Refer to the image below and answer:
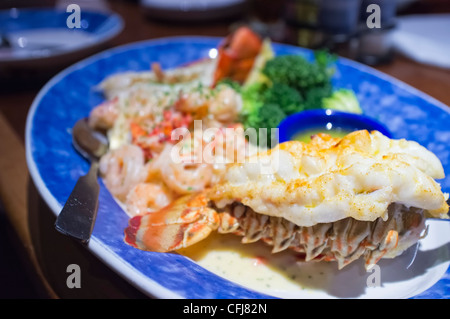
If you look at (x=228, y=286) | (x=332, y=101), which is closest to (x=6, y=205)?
(x=228, y=286)

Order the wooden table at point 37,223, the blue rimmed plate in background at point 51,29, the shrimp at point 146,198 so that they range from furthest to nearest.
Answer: the blue rimmed plate in background at point 51,29 < the shrimp at point 146,198 < the wooden table at point 37,223

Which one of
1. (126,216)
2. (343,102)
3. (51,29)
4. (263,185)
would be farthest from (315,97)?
(51,29)

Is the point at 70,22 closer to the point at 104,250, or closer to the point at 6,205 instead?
the point at 6,205

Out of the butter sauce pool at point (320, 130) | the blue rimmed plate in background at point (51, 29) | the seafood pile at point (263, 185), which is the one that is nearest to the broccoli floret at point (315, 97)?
the butter sauce pool at point (320, 130)

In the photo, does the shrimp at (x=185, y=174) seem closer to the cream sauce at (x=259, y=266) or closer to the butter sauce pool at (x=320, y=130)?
the cream sauce at (x=259, y=266)

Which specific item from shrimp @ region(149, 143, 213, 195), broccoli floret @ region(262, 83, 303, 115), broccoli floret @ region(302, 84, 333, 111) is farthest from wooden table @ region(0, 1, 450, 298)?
broccoli floret @ region(262, 83, 303, 115)

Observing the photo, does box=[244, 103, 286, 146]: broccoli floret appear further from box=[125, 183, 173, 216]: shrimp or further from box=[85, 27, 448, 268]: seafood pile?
box=[125, 183, 173, 216]: shrimp
